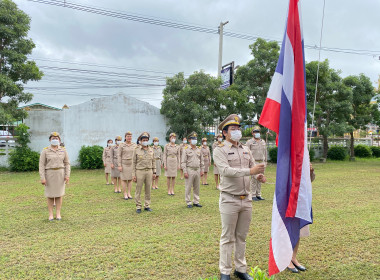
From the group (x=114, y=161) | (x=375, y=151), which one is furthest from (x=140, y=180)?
(x=375, y=151)

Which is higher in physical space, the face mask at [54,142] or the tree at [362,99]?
the tree at [362,99]

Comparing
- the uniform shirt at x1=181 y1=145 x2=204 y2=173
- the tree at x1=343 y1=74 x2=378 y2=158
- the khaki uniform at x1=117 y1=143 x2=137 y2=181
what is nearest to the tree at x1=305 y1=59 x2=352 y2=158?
the tree at x1=343 y1=74 x2=378 y2=158

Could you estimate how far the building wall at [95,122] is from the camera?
47.1ft

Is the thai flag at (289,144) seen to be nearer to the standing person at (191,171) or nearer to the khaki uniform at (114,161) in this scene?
the standing person at (191,171)

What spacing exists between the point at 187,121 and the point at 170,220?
1052 cm

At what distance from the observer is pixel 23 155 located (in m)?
13.4

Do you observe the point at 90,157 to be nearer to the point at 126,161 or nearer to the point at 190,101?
the point at 190,101

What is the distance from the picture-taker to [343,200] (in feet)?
24.4

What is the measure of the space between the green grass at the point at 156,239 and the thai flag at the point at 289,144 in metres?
0.66

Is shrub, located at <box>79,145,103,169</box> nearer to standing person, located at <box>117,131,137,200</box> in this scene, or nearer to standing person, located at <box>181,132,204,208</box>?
standing person, located at <box>117,131,137,200</box>

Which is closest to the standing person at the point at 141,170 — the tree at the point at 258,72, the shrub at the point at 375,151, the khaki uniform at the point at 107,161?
the khaki uniform at the point at 107,161

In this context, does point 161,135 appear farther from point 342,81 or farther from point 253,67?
point 342,81

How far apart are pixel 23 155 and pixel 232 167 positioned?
42.0ft

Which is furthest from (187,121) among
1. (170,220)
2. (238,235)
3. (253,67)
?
(238,235)
